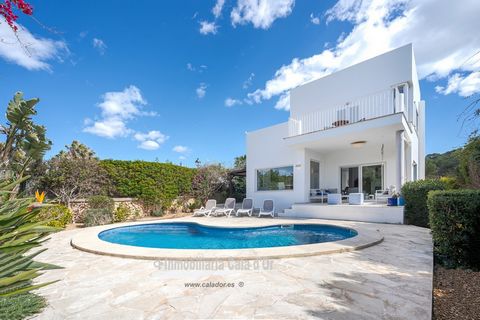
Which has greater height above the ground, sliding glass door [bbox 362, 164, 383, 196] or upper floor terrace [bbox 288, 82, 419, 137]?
upper floor terrace [bbox 288, 82, 419, 137]

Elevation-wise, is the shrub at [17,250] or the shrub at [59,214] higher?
the shrub at [17,250]

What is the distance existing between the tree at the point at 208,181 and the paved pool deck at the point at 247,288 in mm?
11322

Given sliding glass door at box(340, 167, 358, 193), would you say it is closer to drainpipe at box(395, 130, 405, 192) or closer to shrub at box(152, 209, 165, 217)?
drainpipe at box(395, 130, 405, 192)

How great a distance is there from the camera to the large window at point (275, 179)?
1471cm

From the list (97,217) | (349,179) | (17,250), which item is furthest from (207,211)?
(17,250)

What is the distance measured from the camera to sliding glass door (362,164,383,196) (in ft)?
44.5

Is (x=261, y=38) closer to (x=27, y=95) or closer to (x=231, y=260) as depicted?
(x=27, y=95)

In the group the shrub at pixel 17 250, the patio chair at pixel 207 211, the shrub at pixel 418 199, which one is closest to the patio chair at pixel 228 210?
the patio chair at pixel 207 211

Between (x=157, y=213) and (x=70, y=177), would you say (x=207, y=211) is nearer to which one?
(x=157, y=213)

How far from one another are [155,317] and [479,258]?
18.8 feet

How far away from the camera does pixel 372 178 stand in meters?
13.9

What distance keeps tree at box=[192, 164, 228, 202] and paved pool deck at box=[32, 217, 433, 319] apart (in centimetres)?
1132

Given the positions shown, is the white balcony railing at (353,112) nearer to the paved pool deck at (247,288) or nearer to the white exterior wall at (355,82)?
the white exterior wall at (355,82)

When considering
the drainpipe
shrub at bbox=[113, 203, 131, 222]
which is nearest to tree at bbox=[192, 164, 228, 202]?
shrub at bbox=[113, 203, 131, 222]
